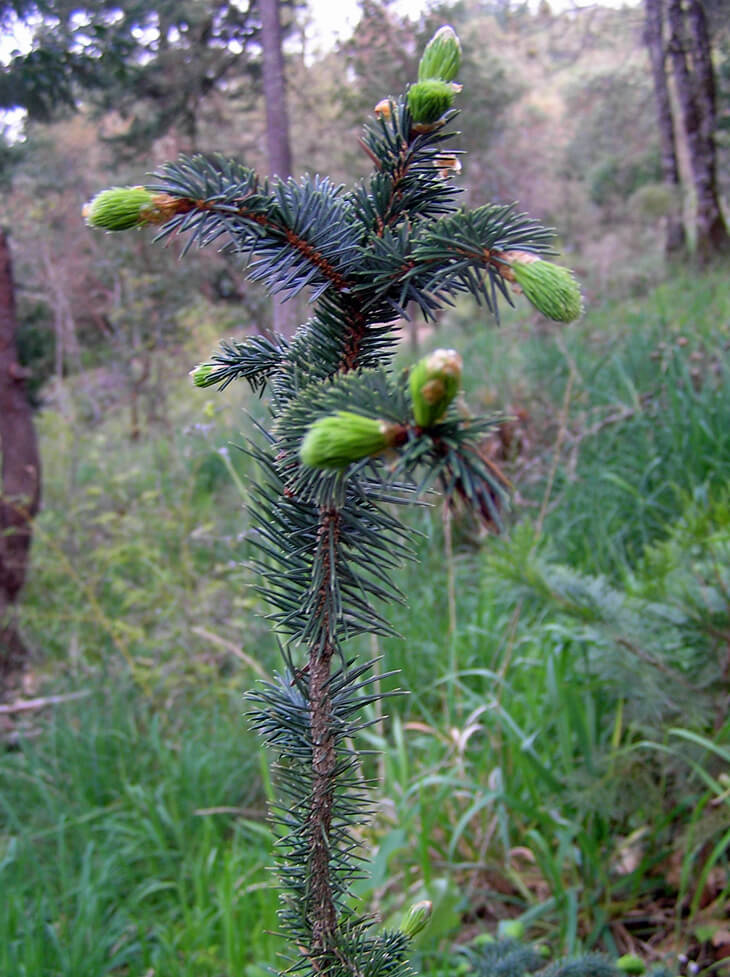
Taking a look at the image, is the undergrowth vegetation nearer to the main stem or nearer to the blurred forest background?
the blurred forest background

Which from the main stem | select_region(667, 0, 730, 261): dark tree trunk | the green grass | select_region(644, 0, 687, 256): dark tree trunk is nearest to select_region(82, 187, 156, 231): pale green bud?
the main stem

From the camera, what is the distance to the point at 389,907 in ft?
5.80

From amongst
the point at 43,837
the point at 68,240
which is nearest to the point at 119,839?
the point at 43,837

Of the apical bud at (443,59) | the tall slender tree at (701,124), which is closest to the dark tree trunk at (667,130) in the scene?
the tall slender tree at (701,124)

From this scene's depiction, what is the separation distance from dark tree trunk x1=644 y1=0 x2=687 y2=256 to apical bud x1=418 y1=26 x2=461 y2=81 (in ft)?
28.3

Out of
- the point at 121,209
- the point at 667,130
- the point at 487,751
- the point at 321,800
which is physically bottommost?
the point at 487,751

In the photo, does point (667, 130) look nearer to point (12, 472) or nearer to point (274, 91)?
point (274, 91)

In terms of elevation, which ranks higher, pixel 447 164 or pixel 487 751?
pixel 447 164

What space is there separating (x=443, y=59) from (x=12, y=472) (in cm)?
396

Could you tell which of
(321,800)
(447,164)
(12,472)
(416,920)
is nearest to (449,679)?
(416,920)

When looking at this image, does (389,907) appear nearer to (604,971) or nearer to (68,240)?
(604,971)

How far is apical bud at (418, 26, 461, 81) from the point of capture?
1.72ft

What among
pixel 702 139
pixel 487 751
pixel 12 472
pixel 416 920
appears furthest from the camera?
pixel 702 139

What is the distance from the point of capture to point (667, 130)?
8.67 metres
